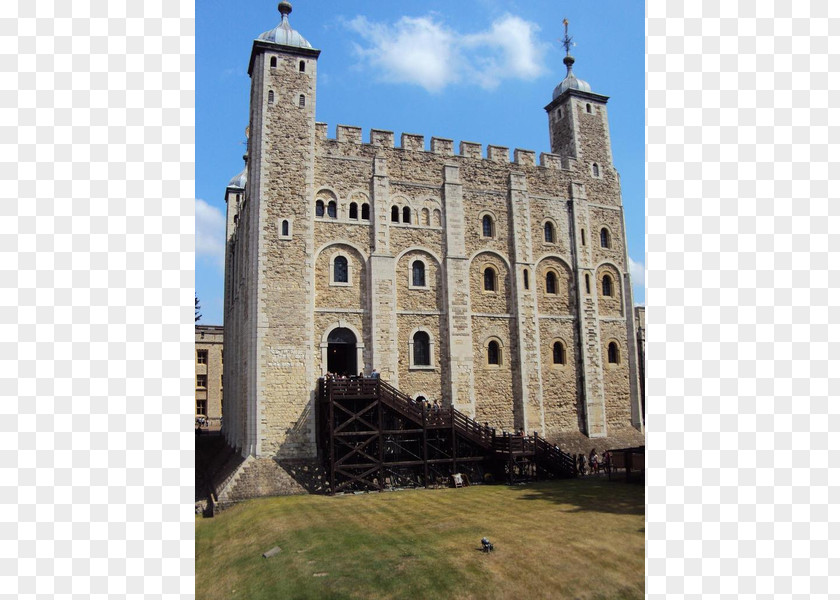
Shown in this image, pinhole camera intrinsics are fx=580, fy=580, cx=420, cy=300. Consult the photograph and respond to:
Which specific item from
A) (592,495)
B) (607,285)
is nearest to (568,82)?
(607,285)

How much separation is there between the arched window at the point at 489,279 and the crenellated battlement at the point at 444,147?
16.1 feet

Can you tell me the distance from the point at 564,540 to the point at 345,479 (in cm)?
887

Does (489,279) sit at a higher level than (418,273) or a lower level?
lower

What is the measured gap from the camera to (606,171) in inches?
1109

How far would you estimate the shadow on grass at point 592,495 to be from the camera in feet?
47.8

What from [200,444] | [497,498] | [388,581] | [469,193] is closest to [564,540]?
[388,581]

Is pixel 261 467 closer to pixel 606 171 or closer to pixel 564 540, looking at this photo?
pixel 564 540

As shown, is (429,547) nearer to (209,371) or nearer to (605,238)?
(605,238)

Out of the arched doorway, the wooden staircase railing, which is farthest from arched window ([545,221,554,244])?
the arched doorway

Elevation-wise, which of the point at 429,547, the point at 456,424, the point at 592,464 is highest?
the point at 456,424

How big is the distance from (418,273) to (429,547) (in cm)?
1305

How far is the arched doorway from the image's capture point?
2158cm

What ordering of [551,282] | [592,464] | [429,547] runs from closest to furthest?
[429,547]
[592,464]
[551,282]

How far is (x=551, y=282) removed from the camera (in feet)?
85.6
